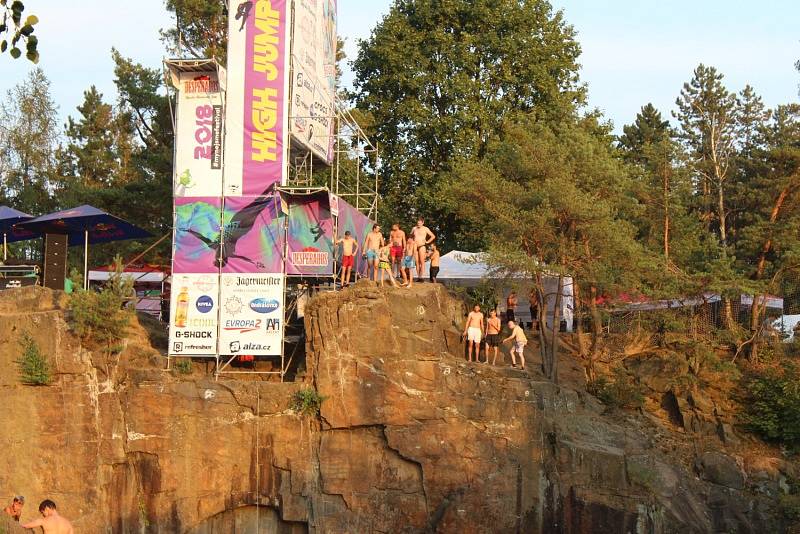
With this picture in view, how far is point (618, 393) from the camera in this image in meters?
25.0

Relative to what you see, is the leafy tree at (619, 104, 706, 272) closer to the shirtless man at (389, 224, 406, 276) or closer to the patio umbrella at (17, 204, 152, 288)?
the shirtless man at (389, 224, 406, 276)

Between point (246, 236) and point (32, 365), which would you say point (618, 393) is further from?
point (32, 365)

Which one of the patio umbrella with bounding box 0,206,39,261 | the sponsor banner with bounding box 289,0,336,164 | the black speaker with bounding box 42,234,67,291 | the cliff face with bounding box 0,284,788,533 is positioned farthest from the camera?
the patio umbrella with bounding box 0,206,39,261

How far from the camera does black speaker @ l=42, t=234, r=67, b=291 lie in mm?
24938

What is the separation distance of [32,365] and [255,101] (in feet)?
26.3

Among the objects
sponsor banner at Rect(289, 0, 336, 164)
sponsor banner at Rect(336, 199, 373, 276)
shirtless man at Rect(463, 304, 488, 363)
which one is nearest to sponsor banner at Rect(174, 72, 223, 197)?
sponsor banner at Rect(289, 0, 336, 164)

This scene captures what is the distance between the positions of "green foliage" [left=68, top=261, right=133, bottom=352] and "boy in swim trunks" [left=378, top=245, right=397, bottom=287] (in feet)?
20.0

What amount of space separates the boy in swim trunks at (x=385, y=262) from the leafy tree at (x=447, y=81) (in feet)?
35.9

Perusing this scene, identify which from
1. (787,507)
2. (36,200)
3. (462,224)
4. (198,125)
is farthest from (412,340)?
(36,200)

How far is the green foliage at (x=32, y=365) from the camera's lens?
881 inches

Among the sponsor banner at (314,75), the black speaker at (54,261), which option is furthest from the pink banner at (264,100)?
the black speaker at (54,261)

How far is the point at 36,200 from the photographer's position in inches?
1555

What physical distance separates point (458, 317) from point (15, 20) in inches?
774

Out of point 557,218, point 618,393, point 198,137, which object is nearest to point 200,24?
point 198,137
